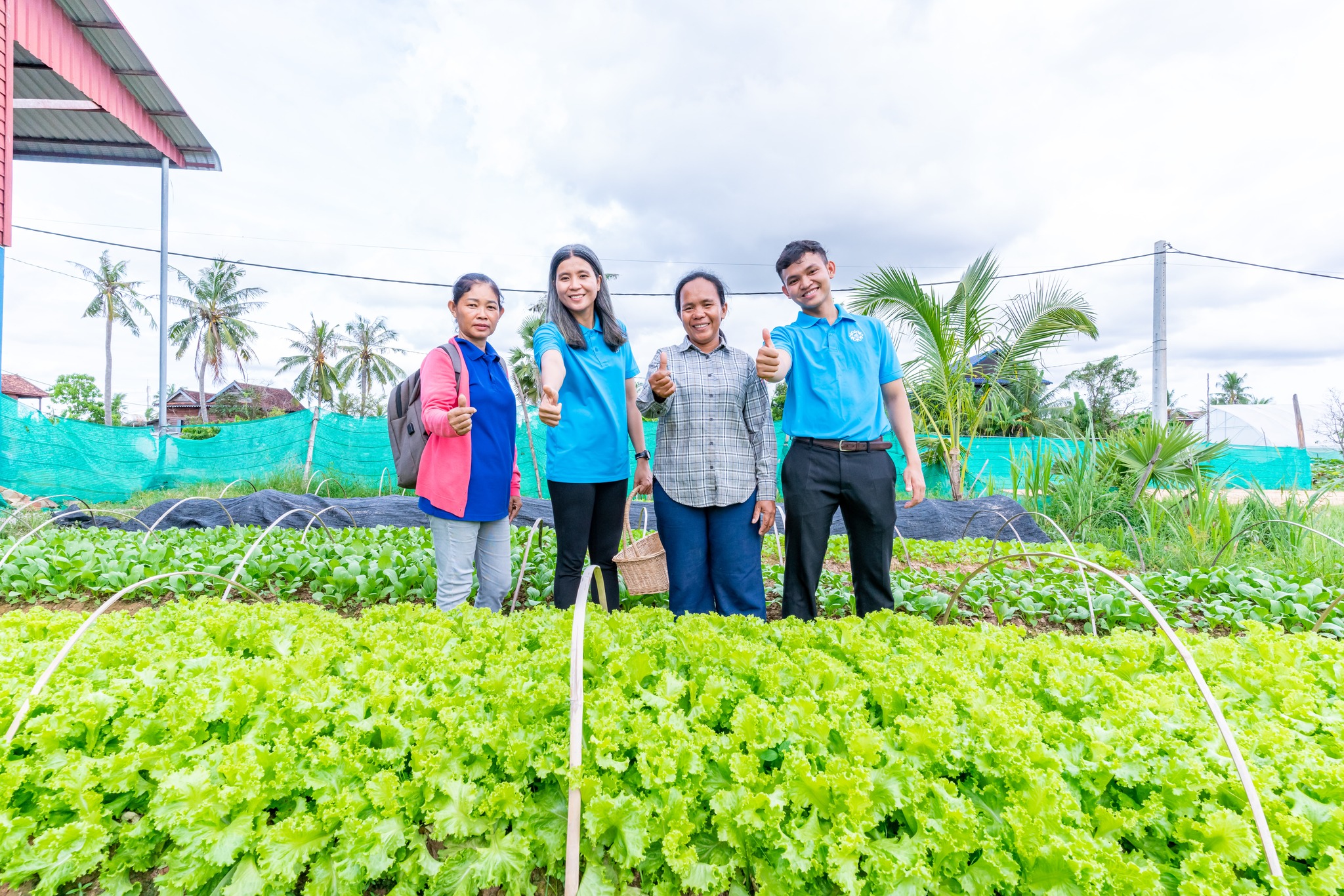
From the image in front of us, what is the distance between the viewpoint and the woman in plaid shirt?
265 centimetres

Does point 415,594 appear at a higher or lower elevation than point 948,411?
lower

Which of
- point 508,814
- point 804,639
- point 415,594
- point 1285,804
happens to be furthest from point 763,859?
point 415,594

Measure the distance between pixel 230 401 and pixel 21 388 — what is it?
1193 cm

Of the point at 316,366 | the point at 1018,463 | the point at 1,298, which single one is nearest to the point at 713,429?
the point at 1018,463

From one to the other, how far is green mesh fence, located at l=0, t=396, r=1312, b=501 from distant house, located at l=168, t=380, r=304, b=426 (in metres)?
35.2

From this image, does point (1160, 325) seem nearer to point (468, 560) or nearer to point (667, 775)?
point (468, 560)

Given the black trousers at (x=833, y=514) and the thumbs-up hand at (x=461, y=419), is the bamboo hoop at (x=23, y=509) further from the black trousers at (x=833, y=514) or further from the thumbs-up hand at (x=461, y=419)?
the black trousers at (x=833, y=514)

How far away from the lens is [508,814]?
1.38 m

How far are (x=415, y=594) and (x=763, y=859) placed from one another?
3362mm

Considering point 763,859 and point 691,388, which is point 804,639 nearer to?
point 763,859

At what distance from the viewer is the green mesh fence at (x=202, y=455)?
8.88 metres

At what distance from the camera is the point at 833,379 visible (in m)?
2.68

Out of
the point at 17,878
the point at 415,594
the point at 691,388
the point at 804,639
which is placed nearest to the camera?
the point at 17,878

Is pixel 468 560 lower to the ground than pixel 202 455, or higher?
lower
